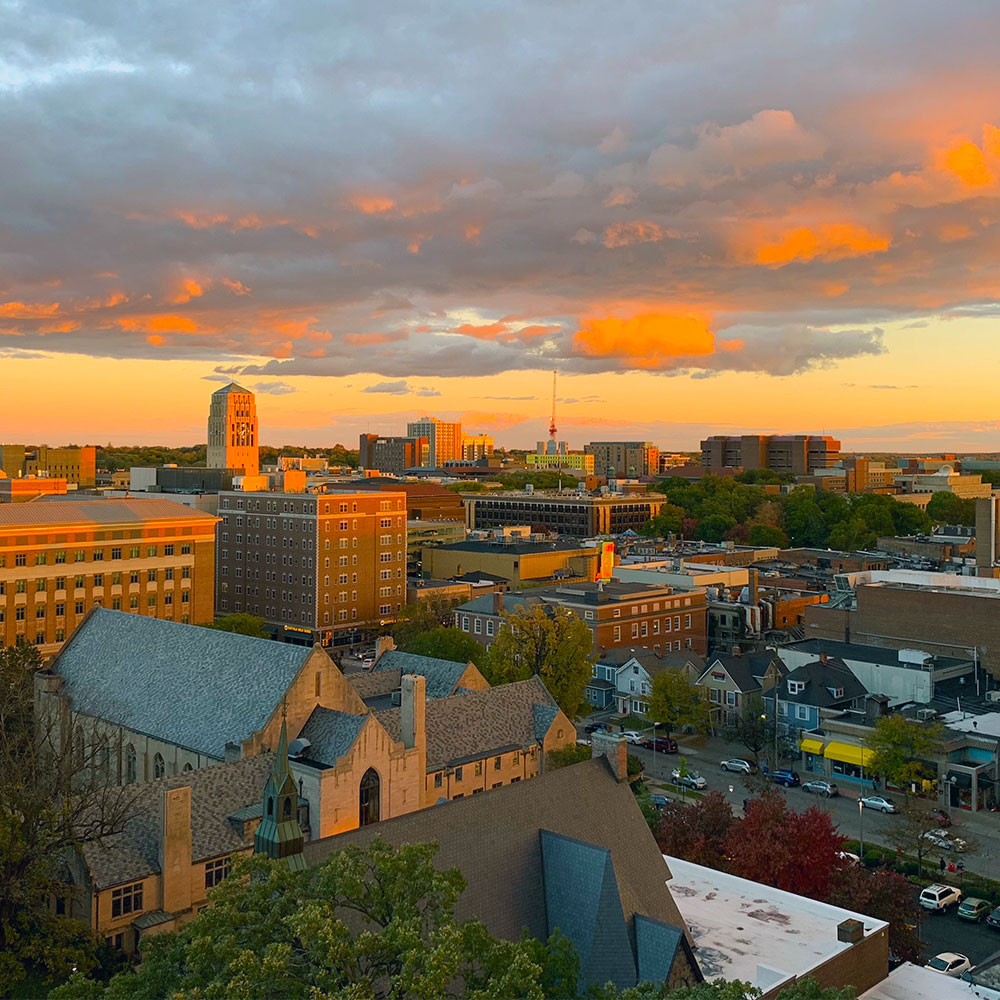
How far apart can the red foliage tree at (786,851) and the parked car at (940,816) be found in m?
20.3

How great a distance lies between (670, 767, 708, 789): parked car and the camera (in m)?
69.6

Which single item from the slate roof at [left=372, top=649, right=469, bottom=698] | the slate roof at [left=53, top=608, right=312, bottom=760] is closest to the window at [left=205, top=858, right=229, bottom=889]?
the slate roof at [left=53, top=608, right=312, bottom=760]

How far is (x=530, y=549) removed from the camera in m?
145

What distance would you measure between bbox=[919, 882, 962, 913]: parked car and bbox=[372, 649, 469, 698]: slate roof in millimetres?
29528

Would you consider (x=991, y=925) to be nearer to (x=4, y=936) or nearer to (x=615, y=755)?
(x=615, y=755)

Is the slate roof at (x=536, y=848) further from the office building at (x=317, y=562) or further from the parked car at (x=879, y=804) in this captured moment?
the office building at (x=317, y=562)

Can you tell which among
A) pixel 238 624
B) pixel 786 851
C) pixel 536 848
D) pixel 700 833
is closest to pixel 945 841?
pixel 700 833

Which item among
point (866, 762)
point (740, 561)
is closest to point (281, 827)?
point (866, 762)

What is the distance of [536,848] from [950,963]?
22.5 m

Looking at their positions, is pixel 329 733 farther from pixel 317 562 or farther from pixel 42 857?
pixel 317 562

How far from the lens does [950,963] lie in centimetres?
4362

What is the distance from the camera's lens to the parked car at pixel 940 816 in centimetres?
6175

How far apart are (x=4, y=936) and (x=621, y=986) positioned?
21948 mm

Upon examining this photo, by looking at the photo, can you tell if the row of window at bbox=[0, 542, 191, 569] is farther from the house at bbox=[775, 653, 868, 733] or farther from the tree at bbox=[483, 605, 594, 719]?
the house at bbox=[775, 653, 868, 733]
